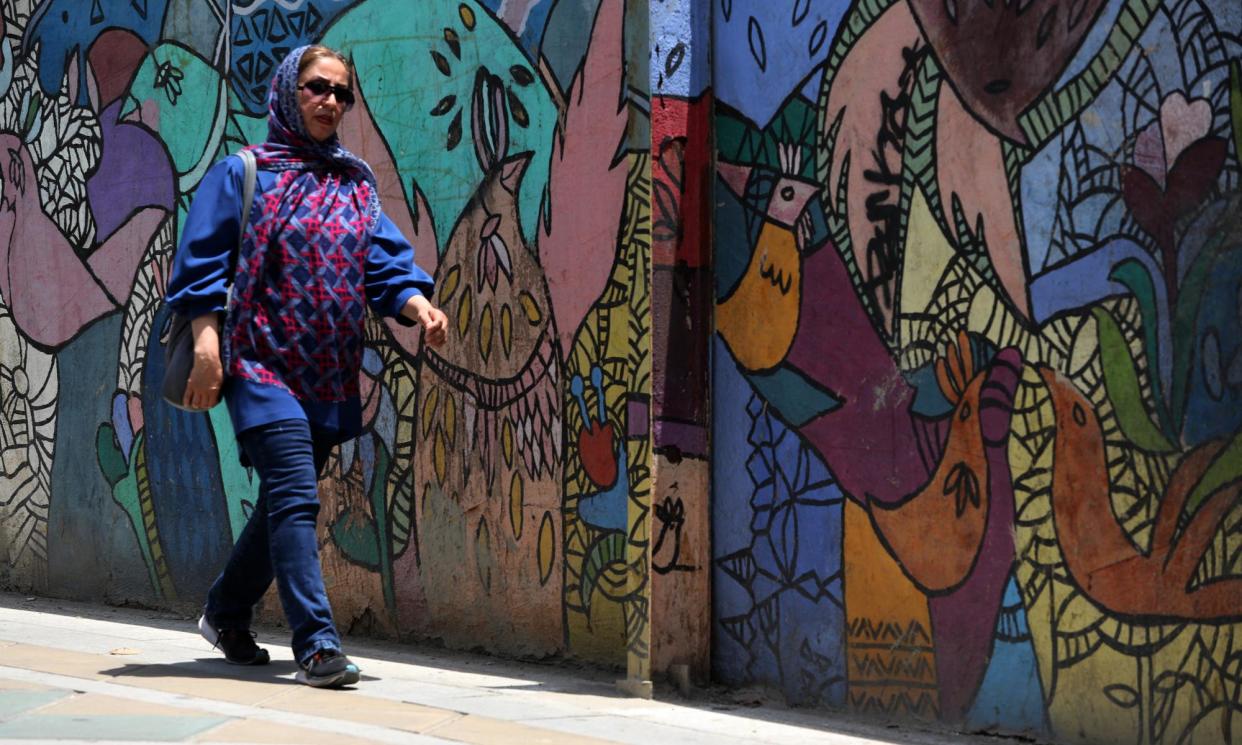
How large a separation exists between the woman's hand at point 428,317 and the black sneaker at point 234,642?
3.55ft

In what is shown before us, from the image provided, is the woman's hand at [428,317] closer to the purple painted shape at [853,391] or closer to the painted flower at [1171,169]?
the purple painted shape at [853,391]

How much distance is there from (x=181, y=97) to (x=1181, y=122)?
4.41 metres

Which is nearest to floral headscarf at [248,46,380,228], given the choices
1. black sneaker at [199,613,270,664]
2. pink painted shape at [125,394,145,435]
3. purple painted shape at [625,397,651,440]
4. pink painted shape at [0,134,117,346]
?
purple painted shape at [625,397,651,440]

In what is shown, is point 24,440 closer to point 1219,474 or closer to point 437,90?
point 437,90

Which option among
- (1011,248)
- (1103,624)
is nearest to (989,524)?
(1103,624)

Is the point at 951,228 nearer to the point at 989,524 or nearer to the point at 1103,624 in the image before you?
the point at 989,524

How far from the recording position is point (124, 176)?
24.3 feet

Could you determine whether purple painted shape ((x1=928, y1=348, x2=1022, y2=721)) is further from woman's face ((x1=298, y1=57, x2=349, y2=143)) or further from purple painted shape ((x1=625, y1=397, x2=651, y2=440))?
woman's face ((x1=298, y1=57, x2=349, y2=143))

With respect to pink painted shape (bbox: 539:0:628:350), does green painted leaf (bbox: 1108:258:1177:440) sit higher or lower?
lower

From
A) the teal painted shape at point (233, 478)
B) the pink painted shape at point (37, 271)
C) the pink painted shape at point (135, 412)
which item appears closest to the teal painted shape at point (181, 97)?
the pink painted shape at point (37, 271)

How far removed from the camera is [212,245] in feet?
16.0

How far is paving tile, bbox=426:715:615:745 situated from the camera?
4056 mm

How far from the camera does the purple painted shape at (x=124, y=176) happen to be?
23.7 ft

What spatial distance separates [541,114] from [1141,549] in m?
2.54
